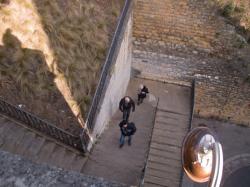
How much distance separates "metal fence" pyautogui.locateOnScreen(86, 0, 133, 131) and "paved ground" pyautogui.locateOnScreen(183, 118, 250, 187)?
537 centimetres

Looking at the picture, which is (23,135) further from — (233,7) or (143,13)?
(233,7)

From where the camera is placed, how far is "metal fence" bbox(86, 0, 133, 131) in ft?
40.7

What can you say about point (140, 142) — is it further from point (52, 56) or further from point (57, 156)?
point (52, 56)

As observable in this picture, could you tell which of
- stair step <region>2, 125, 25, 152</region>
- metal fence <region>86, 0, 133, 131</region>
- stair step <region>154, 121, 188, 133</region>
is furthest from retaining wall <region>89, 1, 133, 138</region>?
stair step <region>2, 125, 25, 152</region>

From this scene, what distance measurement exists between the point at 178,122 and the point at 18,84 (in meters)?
6.95

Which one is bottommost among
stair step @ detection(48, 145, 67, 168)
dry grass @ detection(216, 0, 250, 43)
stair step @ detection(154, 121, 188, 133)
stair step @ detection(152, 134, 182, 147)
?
stair step @ detection(152, 134, 182, 147)

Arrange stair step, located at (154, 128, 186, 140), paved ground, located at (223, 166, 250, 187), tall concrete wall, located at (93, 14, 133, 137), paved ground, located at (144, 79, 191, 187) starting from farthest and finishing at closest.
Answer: paved ground, located at (223, 166, 250, 187) → stair step, located at (154, 128, 186, 140) → paved ground, located at (144, 79, 191, 187) → tall concrete wall, located at (93, 14, 133, 137)

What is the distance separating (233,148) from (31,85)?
9344 millimetres

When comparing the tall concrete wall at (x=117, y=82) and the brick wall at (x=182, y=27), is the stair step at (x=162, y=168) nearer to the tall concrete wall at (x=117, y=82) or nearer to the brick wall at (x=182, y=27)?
the tall concrete wall at (x=117, y=82)

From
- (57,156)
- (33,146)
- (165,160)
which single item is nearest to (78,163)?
(57,156)

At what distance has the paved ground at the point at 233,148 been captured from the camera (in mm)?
16547

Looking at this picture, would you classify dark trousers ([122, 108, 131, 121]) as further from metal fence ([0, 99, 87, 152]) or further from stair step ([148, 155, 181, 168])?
metal fence ([0, 99, 87, 152])

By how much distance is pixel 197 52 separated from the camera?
53.7 ft

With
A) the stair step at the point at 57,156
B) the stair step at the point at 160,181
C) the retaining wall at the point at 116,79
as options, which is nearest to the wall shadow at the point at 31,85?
the stair step at the point at 57,156
